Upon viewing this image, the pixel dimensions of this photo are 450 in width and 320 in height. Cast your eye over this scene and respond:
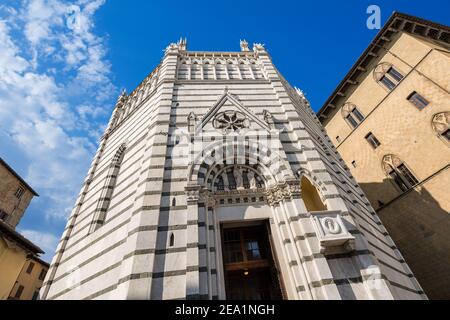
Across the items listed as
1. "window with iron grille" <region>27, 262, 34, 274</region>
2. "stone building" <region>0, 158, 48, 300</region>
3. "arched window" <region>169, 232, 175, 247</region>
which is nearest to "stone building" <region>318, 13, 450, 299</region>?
"arched window" <region>169, 232, 175, 247</region>

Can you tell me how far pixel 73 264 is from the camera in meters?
8.07

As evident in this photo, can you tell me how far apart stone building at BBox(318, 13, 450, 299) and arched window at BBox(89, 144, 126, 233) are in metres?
18.1

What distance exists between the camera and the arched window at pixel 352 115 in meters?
20.0

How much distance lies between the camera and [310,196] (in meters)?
8.56

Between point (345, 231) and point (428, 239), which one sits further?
point (428, 239)

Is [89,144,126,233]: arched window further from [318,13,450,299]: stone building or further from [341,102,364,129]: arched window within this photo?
[341,102,364,129]: arched window

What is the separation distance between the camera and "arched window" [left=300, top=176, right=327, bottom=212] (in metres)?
8.19

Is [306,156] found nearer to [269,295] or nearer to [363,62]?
[269,295]

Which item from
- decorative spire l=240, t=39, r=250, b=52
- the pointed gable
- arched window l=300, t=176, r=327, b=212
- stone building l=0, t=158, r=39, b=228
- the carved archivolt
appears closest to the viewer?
arched window l=300, t=176, r=327, b=212

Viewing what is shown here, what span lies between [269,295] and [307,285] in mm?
1430

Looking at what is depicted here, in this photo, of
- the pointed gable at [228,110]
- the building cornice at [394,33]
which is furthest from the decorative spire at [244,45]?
the building cornice at [394,33]

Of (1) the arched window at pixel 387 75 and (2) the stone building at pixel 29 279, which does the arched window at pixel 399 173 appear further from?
(2) the stone building at pixel 29 279

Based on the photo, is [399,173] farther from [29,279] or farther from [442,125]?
[29,279]
